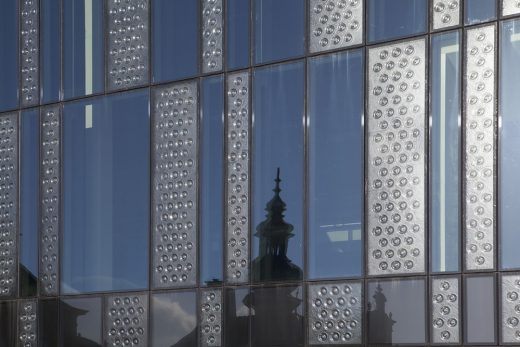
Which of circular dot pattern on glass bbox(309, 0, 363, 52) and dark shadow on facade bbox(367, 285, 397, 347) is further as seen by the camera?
circular dot pattern on glass bbox(309, 0, 363, 52)

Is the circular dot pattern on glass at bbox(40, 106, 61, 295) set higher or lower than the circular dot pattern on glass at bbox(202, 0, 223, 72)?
lower

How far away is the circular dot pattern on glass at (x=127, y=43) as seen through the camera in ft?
55.4

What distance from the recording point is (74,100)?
695 inches

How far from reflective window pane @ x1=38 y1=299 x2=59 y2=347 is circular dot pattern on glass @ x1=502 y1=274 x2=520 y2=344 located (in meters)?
7.49

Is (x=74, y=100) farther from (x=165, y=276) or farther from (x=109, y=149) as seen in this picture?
(x=165, y=276)

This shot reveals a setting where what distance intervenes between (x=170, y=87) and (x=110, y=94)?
1.26m

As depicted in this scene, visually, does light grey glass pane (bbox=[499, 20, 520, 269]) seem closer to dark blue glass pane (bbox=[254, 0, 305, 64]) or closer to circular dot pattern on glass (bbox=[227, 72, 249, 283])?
dark blue glass pane (bbox=[254, 0, 305, 64])

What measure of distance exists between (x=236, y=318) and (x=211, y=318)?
1.47 ft

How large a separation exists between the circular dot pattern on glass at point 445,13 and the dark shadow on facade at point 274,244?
3.04 metres

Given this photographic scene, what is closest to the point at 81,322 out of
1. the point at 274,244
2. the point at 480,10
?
the point at 274,244

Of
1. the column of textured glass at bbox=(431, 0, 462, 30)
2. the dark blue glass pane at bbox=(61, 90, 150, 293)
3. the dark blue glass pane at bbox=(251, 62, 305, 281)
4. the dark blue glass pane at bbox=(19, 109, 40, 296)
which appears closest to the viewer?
the column of textured glass at bbox=(431, 0, 462, 30)

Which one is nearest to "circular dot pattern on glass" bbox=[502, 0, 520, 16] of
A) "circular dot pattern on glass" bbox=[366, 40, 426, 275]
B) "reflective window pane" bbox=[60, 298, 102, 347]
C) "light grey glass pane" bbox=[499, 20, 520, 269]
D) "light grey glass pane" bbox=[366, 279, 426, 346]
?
"light grey glass pane" bbox=[499, 20, 520, 269]

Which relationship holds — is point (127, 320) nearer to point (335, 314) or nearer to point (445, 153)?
point (335, 314)

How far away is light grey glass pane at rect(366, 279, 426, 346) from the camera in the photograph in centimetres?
1362
